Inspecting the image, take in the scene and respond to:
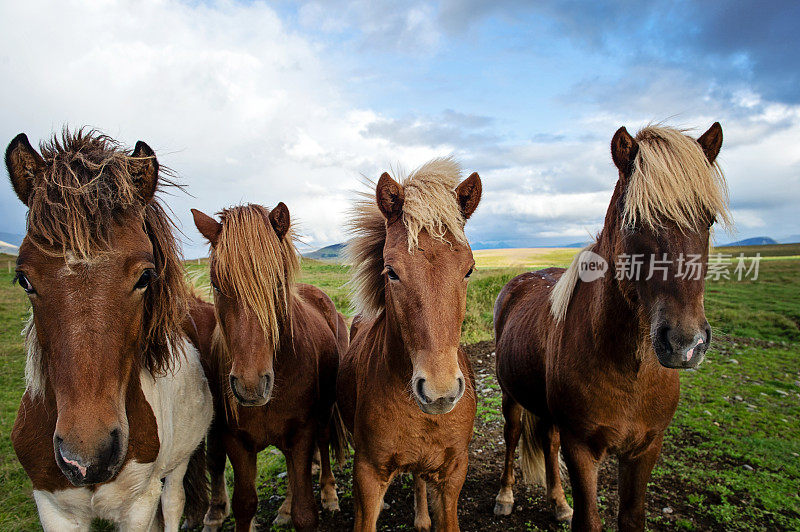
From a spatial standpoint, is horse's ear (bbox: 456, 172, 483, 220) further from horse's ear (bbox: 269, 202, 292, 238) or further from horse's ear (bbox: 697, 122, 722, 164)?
horse's ear (bbox: 697, 122, 722, 164)

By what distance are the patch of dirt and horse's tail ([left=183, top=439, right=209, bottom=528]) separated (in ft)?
1.97

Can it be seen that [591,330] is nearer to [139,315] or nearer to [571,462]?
[571,462]

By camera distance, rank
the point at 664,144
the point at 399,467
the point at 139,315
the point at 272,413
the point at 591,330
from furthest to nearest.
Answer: the point at 272,413, the point at 591,330, the point at 399,467, the point at 664,144, the point at 139,315

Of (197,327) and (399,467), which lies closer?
(399,467)

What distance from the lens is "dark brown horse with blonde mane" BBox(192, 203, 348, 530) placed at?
9.04 ft

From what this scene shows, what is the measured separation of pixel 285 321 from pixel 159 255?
110cm

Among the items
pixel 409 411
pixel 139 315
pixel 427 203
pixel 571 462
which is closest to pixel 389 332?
pixel 409 411

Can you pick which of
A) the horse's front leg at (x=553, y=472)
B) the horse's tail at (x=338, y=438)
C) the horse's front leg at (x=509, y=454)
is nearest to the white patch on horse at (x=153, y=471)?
the horse's tail at (x=338, y=438)

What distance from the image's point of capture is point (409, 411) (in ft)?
8.47

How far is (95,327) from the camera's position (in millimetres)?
1776

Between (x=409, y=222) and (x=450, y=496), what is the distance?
1.86 meters

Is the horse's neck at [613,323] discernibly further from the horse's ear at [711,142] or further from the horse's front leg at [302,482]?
the horse's front leg at [302,482]

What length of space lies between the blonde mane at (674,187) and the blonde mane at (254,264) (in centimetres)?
238

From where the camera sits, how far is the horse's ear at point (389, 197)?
→ 2.44 meters
